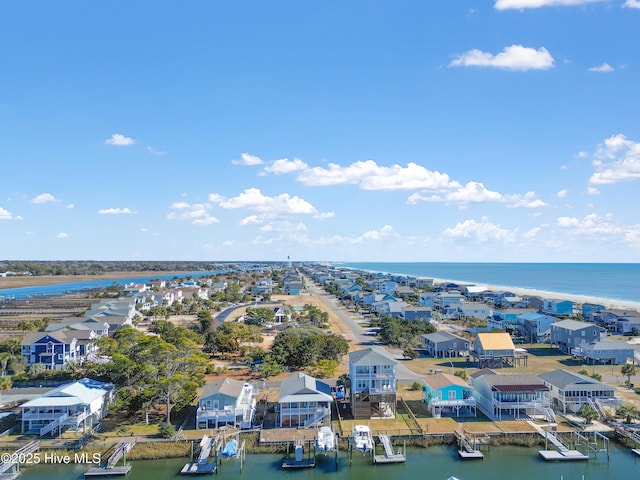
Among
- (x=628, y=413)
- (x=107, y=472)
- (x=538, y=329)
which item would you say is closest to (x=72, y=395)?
(x=107, y=472)

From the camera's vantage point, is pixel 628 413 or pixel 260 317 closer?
pixel 628 413

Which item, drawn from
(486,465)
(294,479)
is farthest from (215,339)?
(486,465)

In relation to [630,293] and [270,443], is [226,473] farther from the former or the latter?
[630,293]

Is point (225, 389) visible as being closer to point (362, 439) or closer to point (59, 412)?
point (362, 439)

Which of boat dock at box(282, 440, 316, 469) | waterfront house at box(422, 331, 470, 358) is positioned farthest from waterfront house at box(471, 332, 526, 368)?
boat dock at box(282, 440, 316, 469)

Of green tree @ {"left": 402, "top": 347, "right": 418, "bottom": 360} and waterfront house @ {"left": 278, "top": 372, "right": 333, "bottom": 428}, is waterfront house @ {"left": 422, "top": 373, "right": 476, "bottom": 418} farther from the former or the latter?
green tree @ {"left": 402, "top": 347, "right": 418, "bottom": 360}

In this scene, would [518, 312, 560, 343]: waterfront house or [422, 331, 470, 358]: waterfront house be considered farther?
[518, 312, 560, 343]: waterfront house
